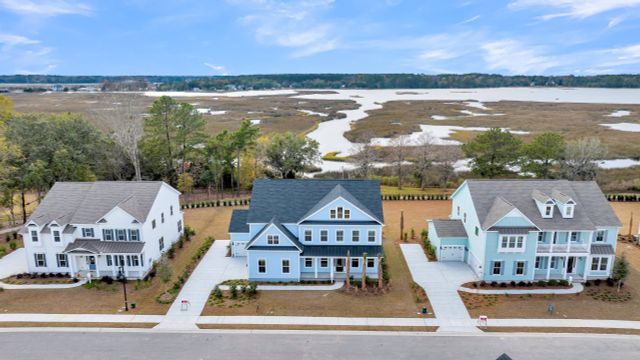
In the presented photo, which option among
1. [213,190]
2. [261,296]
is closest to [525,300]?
[261,296]

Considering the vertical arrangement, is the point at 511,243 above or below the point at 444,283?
above

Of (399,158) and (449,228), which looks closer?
(449,228)

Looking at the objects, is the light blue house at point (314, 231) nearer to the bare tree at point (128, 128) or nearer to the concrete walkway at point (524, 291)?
the concrete walkway at point (524, 291)

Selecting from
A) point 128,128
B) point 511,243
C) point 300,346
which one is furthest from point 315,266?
point 128,128

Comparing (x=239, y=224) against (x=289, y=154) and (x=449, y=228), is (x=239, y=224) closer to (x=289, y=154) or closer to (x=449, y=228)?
(x=449, y=228)

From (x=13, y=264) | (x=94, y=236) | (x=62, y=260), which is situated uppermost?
(x=94, y=236)

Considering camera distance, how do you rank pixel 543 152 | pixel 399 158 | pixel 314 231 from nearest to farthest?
pixel 314 231 < pixel 543 152 < pixel 399 158

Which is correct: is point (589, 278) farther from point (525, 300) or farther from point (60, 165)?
point (60, 165)
